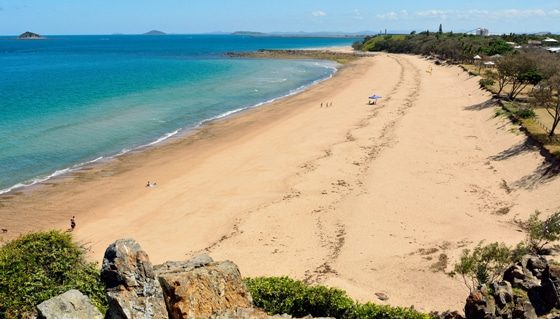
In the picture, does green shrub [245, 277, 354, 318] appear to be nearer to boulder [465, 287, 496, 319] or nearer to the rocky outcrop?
boulder [465, 287, 496, 319]

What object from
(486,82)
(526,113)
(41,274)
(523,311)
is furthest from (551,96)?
(41,274)

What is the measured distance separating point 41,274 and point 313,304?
22.3ft

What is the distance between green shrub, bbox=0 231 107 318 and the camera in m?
10.4

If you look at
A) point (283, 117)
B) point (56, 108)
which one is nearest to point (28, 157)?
point (56, 108)

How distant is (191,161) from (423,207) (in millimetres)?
17510

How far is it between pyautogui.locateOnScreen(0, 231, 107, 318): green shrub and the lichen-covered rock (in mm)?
2673

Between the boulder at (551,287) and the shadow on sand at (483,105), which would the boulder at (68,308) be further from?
the shadow on sand at (483,105)

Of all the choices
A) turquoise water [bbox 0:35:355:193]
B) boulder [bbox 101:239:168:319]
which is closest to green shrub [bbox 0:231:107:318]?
boulder [bbox 101:239:168:319]

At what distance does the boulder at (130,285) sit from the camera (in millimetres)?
8359

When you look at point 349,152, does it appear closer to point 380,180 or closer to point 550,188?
point 380,180

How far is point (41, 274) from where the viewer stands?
36.4 feet

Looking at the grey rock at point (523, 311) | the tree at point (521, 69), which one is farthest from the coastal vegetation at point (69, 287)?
the tree at point (521, 69)

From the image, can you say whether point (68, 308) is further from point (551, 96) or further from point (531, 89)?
point (531, 89)

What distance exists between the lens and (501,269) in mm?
14281
